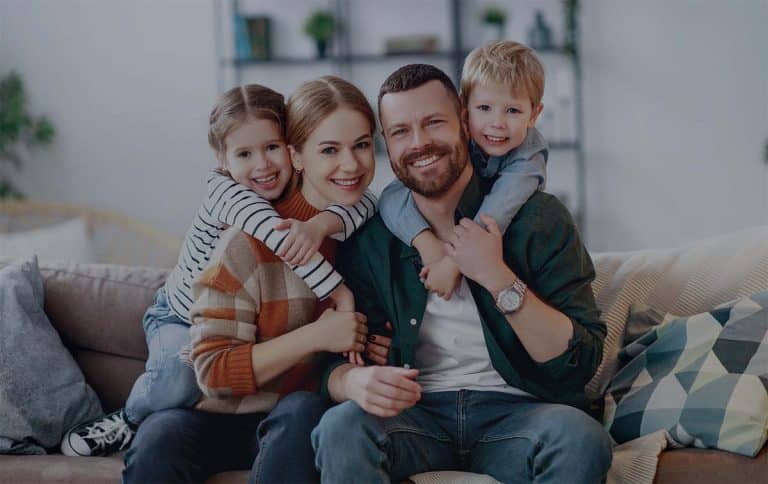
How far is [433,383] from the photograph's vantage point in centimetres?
187

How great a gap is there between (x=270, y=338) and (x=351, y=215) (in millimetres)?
300

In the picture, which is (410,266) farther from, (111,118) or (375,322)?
(111,118)

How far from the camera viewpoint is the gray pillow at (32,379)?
2057 millimetres

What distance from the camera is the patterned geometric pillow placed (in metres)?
1.75

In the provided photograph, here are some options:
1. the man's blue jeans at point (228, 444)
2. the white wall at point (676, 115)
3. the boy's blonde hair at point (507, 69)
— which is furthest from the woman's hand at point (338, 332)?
the white wall at point (676, 115)

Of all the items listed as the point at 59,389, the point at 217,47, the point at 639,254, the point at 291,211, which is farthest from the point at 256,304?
the point at 217,47

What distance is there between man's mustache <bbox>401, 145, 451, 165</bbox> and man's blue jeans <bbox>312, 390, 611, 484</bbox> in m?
0.47

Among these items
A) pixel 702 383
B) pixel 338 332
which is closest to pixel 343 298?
pixel 338 332

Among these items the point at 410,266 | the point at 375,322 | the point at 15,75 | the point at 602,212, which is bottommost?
the point at 602,212

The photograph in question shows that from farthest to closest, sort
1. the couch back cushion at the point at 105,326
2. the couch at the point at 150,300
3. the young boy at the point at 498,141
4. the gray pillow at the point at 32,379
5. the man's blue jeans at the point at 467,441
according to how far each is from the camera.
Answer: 1. the couch back cushion at the point at 105,326
2. the gray pillow at the point at 32,379
3. the couch at the point at 150,300
4. the young boy at the point at 498,141
5. the man's blue jeans at the point at 467,441

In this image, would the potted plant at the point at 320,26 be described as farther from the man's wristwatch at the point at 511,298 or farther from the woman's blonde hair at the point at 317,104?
the man's wristwatch at the point at 511,298

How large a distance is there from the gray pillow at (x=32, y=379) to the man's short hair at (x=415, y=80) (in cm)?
97

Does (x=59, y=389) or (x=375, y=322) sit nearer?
(x=375, y=322)

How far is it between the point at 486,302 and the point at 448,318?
90mm
